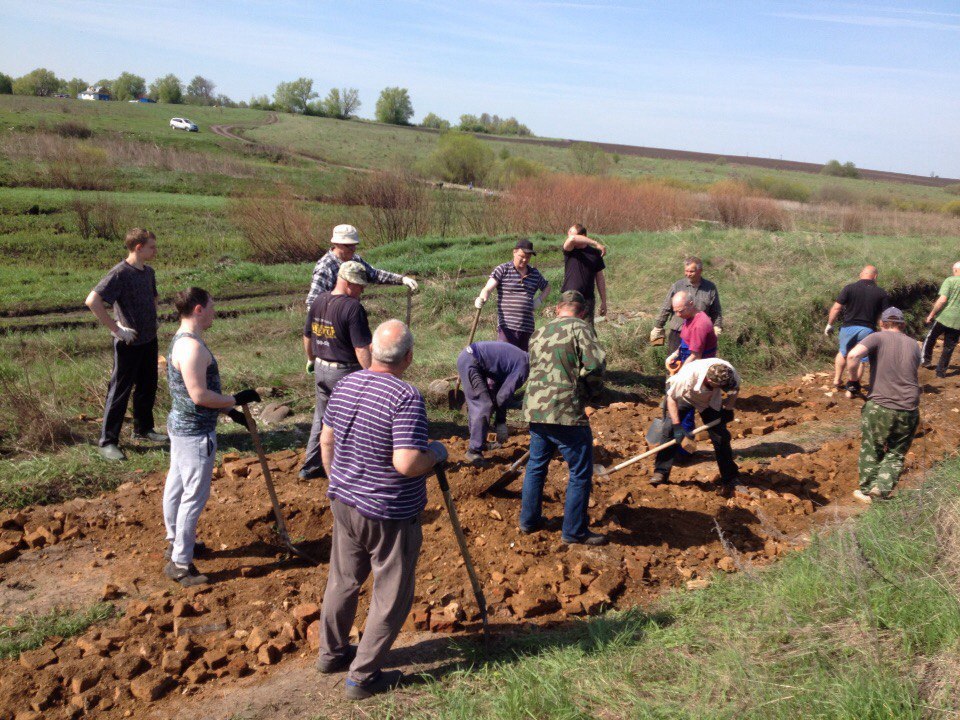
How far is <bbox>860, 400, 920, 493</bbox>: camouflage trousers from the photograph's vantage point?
5754mm

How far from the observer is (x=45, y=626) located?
4070 millimetres

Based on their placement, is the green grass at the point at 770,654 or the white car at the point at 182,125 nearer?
the green grass at the point at 770,654

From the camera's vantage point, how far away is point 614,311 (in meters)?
12.8

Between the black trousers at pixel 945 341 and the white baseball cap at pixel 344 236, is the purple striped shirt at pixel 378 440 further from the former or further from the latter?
the black trousers at pixel 945 341

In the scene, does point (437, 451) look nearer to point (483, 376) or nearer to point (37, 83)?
point (483, 376)

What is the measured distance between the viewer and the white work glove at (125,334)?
19.9 feet

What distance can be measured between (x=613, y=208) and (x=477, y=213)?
13.2 ft

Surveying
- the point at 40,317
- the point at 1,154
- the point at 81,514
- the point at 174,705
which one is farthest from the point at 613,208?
the point at 1,154

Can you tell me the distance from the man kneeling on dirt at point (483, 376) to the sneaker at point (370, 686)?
278 cm

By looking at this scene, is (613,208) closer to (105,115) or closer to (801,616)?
(801,616)

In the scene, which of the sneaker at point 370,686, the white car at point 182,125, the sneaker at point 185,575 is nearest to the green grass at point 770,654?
the sneaker at point 370,686

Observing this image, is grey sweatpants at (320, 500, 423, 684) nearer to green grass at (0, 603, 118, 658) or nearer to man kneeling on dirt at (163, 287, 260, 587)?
man kneeling on dirt at (163, 287, 260, 587)

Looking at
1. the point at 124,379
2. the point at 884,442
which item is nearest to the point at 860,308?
the point at 884,442

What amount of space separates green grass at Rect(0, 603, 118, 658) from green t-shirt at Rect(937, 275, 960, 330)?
10.2 metres
